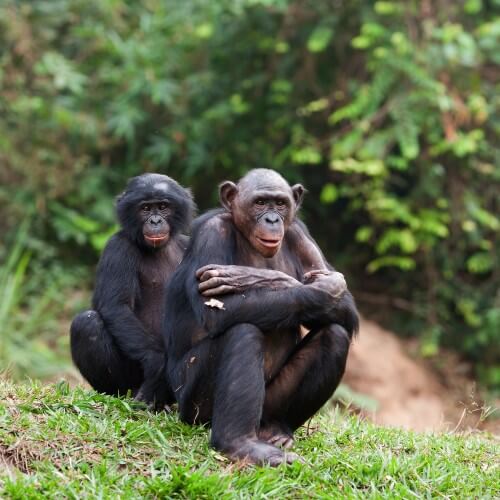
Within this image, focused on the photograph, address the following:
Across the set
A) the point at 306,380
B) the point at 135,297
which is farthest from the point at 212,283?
the point at 135,297

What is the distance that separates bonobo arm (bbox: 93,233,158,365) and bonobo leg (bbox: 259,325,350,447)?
A: 1368mm

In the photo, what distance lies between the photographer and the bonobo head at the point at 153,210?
7.16 m

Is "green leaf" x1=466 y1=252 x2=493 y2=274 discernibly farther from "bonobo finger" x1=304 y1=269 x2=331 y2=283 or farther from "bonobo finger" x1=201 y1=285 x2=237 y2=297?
"bonobo finger" x1=201 y1=285 x2=237 y2=297

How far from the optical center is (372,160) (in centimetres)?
1166

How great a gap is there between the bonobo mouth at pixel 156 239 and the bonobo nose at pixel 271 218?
1.59 metres

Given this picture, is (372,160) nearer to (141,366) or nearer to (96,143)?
(96,143)

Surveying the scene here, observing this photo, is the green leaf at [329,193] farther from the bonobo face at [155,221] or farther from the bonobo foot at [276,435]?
the bonobo foot at [276,435]

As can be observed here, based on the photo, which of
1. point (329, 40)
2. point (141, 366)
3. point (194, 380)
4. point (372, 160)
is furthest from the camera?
point (329, 40)

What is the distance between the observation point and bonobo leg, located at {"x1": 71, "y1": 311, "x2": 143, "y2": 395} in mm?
6879

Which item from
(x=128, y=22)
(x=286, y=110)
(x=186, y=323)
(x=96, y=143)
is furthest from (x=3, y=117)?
(x=186, y=323)

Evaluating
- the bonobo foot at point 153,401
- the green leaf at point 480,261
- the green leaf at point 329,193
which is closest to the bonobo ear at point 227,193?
the bonobo foot at point 153,401

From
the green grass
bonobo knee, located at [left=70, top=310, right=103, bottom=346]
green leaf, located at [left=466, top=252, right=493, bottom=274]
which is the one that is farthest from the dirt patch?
the green grass

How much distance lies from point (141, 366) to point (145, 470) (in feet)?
6.25

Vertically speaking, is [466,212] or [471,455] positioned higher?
[466,212]
